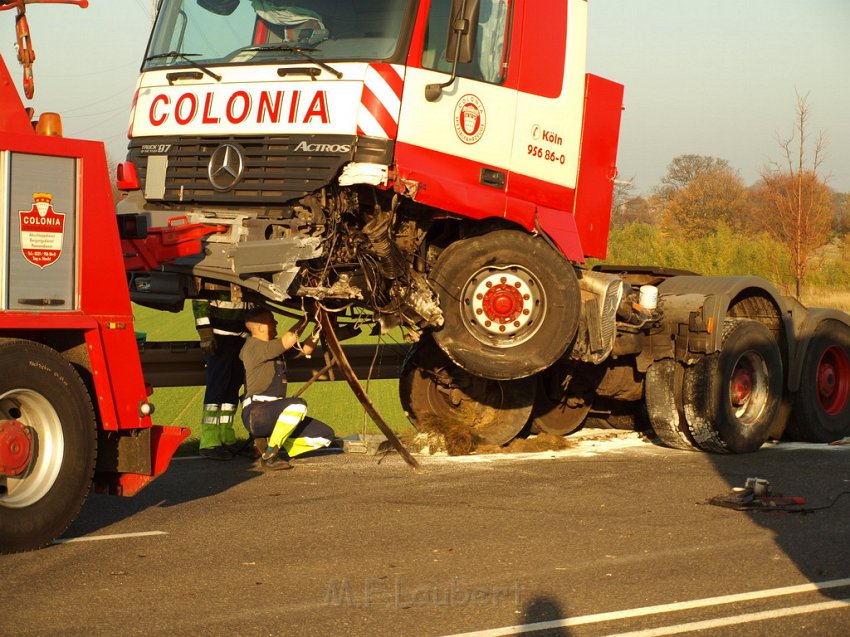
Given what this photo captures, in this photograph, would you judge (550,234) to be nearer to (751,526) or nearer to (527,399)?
(527,399)

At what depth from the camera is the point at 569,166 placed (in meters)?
9.58

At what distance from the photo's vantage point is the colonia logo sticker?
337 inches

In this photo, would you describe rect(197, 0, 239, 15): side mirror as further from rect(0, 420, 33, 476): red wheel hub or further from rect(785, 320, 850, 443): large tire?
rect(785, 320, 850, 443): large tire

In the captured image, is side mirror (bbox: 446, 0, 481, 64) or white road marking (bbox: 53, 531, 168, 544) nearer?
white road marking (bbox: 53, 531, 168, 544)

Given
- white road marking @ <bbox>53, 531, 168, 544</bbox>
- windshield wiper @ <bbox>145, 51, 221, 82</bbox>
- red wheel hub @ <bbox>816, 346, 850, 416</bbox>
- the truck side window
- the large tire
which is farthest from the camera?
red wheel hub @ <bbox>816, 346, 850, 416</bbox>

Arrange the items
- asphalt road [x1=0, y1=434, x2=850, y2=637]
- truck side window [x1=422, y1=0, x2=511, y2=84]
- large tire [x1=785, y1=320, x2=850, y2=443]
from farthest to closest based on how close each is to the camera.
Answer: large tire [x1=785, y1=320, x2=850, y2=443] → truck side window [x1=422, y1=0, x2=511, y2=84] → asphalt road [x1=0, y1=434, x2=850, y2=637]

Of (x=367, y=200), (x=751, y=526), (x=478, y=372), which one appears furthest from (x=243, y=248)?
(x=751, y=526)

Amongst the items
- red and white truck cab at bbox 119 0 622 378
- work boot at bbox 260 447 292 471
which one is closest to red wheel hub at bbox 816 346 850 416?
red and white truck cab at bbox 119 0 622 378

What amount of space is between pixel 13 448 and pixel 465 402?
5.17m

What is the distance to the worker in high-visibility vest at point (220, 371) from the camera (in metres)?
9.73

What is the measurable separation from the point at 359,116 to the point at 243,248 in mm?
1214

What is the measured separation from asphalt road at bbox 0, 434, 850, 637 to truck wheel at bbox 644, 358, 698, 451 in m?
1.31

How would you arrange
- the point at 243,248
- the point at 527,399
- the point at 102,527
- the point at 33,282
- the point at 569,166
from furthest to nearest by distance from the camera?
the point at 527,399
the point at 569,166
the point at 243,248
the point at 102,527
the point at 33,282

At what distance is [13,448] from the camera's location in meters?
6.06
